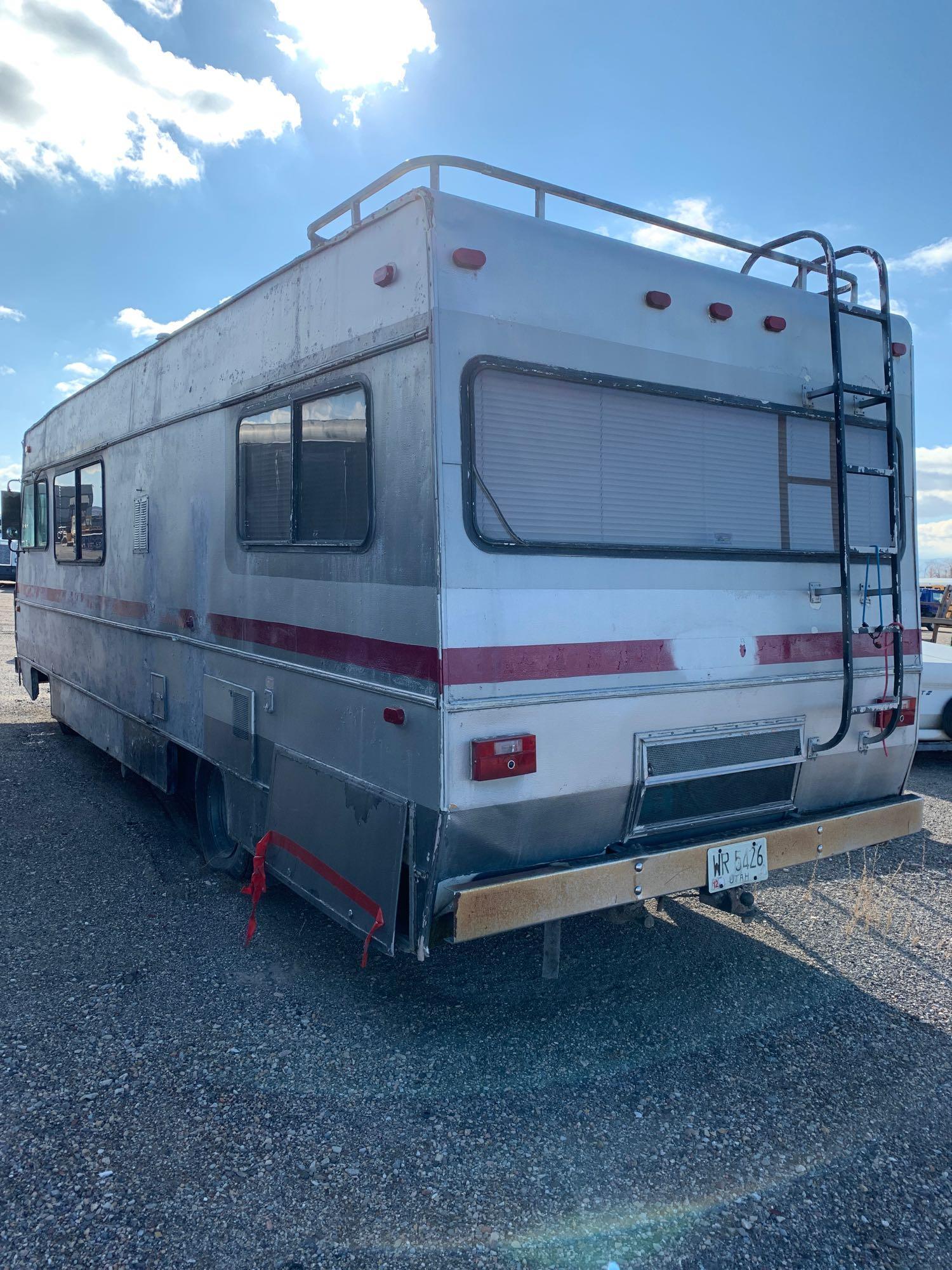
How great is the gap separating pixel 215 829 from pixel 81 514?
3.07m

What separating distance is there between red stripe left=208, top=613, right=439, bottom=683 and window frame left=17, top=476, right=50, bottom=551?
403 cm

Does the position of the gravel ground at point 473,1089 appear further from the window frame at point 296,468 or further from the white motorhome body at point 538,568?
the window frame at point 296,468

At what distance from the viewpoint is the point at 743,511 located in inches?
153

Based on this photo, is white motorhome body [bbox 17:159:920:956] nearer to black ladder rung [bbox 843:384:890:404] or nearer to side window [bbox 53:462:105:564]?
black ladder rung [bbox 843:384:890:404]

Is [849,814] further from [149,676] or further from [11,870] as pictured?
[11,870]

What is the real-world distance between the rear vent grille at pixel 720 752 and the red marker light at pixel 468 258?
1883 mm

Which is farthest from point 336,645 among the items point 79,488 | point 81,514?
point 79,488

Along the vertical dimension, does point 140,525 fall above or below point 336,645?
above

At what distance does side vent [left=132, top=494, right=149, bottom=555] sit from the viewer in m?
5.54

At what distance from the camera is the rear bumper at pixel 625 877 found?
3090 mm

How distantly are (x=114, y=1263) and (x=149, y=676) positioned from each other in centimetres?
365

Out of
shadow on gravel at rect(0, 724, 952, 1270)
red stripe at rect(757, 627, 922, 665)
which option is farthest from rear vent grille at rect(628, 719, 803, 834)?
shadow on gravel at rect(0, 724, 952, 1270)

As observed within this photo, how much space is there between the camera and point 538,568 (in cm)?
325

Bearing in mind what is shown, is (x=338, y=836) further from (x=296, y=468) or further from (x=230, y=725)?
(x=296, y=468)
